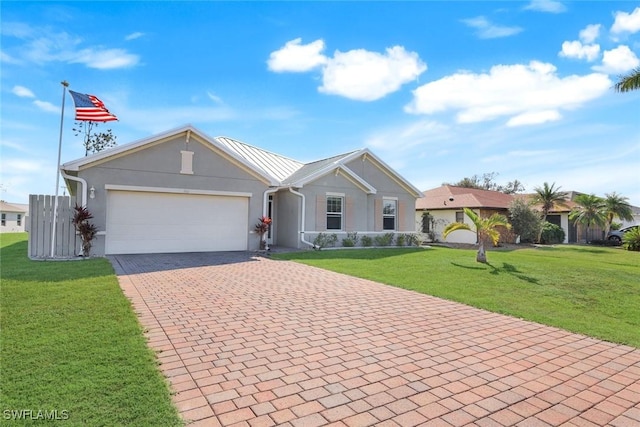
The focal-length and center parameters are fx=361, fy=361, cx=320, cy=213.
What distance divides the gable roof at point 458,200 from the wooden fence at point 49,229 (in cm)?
1933

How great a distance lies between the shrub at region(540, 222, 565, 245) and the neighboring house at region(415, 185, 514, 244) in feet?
10.4

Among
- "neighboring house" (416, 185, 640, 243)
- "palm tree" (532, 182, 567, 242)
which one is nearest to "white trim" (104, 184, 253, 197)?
"neighboring house" (416, 185, 640, 243)

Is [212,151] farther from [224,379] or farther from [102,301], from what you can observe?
[224,379]

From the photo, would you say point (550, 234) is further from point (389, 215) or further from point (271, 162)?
point (271, 162)

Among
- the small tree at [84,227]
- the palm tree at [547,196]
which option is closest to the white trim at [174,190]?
the small tree at [84,227]

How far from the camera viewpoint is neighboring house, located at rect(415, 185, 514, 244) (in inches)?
989

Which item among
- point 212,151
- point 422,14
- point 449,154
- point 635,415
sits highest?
point 422,14

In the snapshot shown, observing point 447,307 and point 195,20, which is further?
point 195,20

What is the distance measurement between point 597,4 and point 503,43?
2555mm

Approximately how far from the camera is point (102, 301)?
20.6 ft

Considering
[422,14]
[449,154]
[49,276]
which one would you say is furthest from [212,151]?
[449,154]

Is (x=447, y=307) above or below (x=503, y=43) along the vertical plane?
below

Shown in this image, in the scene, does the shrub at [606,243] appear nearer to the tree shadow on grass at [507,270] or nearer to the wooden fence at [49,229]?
the tree shadow on grass at [507,270]

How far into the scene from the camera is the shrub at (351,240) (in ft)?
59.4
